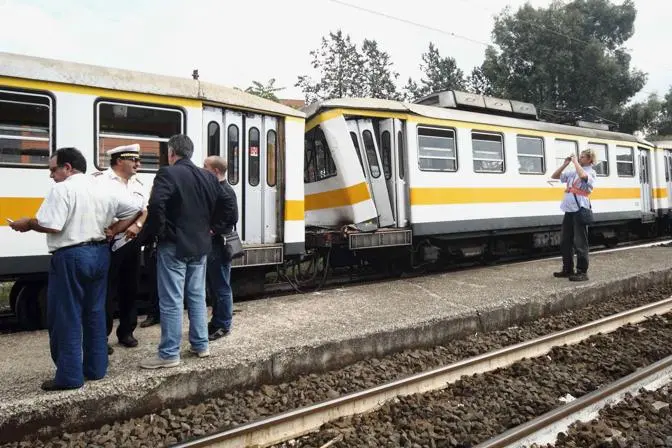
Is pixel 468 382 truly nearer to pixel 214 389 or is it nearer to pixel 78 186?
pixel 214 389

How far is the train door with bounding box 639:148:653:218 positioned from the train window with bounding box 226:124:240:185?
1173cm

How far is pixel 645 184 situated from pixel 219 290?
13.5 m

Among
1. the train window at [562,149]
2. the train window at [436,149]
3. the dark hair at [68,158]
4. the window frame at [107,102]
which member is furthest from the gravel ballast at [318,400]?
the train window at [562,149]

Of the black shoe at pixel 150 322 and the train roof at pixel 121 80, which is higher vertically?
A: the train roof at pixel 121 80

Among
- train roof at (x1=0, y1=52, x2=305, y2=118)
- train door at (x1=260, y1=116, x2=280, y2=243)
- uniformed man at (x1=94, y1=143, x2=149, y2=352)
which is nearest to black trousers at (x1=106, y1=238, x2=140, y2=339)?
uniformed man at (x1=94, y1=143, x2=149, y2=352)

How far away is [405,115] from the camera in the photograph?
786cm

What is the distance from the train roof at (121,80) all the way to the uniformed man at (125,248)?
178 cm

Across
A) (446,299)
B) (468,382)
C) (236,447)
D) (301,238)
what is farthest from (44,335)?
(446,299)

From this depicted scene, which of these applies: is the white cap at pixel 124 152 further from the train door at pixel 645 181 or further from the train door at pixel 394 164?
the train door at pixel 645 181

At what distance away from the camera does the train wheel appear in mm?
5199

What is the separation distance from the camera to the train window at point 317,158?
8.01 meters

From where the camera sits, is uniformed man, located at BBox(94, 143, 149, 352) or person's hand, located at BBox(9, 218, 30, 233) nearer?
person's hand, located at BBox(9, 218, 30, 233)

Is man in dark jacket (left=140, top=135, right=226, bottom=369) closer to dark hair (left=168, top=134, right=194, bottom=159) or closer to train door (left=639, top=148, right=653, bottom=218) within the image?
dark hair (left=168, top=134, right=194, bottom=159)

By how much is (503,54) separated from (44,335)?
3005 centimetres
